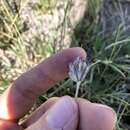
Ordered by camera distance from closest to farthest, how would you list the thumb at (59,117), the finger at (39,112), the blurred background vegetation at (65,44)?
the thumb at (59,117) < the finger at (39,112) < the blurred background vegetation at (65,44)

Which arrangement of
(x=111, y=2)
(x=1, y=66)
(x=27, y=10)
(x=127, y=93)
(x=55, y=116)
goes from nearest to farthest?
(x=55, y=116), (x=127, y=93), (x=1, y=66), (x=27, y=10), (x=111, y=2)

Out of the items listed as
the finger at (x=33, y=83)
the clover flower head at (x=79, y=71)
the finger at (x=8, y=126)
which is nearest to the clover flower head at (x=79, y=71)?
the clover flower head at (x=79, y=71)

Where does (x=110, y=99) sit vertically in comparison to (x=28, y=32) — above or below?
below

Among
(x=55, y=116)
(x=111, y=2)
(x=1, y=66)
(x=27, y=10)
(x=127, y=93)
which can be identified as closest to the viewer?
(x=55, y=116)

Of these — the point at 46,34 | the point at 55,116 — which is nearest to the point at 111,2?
the point at 46,34

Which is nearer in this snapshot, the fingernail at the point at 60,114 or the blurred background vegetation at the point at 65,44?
the fingernail at the point at 60,114

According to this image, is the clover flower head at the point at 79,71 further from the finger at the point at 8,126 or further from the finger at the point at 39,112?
the finger at the point at 8,126

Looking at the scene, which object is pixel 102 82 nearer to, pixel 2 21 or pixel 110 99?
pixel 110 99
